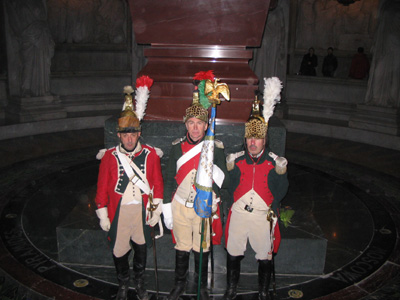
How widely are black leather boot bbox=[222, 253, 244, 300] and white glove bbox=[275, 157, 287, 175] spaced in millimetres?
760

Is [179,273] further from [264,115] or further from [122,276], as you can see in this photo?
[264,115]

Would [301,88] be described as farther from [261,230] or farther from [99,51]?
[261,230]

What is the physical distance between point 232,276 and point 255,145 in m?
1.07

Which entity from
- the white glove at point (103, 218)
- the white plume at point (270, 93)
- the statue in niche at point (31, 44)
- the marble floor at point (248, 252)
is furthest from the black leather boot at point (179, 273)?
the statue in niche at point (31, 44)

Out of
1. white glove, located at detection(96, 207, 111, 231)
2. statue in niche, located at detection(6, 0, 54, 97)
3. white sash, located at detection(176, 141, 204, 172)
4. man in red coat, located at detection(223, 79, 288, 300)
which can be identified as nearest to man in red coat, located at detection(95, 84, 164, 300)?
white glove, located at detection(96, 207, 111, 231)

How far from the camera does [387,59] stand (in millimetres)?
8445

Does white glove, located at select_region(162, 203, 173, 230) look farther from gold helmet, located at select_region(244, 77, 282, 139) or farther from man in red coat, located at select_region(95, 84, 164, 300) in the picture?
gold helmet, located at select_region(244, 77, 282, 139)

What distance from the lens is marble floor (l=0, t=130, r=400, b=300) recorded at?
3.52 m

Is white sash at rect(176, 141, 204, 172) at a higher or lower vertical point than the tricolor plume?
lower

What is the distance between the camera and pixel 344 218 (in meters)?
4.92

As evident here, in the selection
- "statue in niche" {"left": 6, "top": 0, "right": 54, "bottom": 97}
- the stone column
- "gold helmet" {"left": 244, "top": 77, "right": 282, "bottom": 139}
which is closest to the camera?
"gold helmet" {"left": 244, "top": 77, "right": 282, "bottom": 139}

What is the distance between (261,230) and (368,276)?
1288 mm

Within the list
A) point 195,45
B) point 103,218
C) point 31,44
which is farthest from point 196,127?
point 31,44

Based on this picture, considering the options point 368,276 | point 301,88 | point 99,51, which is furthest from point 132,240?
point 99,51
